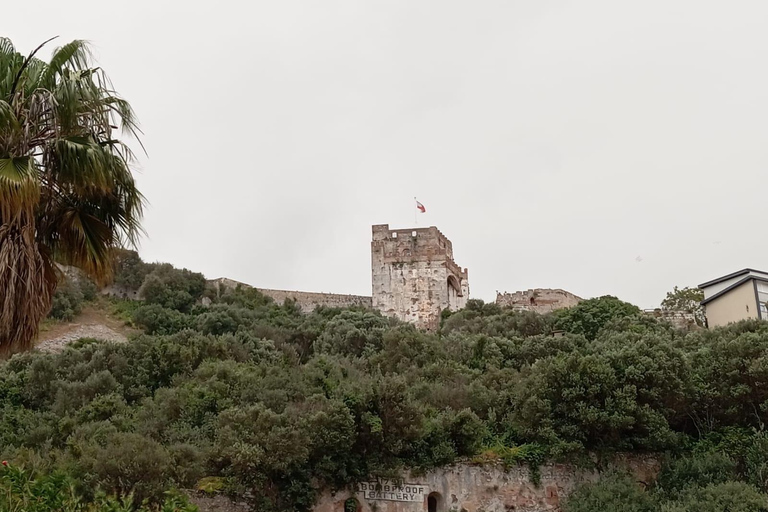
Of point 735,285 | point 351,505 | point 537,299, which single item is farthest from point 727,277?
point 351,505

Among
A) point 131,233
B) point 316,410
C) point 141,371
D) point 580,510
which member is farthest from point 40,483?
point 141,371

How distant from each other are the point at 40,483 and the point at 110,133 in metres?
→ 3.28

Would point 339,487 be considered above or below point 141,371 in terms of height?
below

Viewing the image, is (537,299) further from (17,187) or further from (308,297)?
(17,187)

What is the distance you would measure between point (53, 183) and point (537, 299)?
41.9 metres

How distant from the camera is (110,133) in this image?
7.58 m

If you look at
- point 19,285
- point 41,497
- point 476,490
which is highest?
point 19,285

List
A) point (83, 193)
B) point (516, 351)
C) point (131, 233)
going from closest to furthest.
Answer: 1. point (83, 193)
2. point (131, 233)
3. point (516, 351)

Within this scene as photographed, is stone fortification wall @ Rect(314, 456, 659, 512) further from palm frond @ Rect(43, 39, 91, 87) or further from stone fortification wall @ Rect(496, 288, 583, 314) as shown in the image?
stone fortification wall @ Rect(496, 288, 583, 314)

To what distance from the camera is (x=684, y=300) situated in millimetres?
43469

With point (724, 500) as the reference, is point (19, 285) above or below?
above

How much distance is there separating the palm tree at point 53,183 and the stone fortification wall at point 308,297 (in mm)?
42709

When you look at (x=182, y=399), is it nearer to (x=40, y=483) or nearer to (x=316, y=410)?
(x=316, y=410)

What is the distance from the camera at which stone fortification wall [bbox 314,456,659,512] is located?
1703cm
